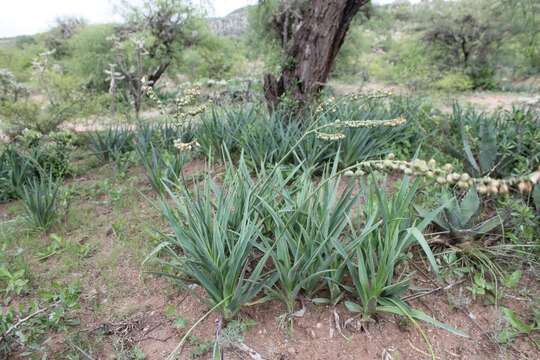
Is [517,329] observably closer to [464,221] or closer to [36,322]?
[464,221]

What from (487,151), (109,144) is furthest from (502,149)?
(109,144)

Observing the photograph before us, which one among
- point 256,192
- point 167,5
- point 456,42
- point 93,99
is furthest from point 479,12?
point 256,192

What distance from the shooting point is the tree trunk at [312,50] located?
12.5 ft

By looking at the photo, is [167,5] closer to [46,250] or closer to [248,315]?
[46,250]

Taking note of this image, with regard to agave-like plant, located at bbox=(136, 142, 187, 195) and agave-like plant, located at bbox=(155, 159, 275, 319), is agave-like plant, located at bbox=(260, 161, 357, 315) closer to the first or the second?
agave-like plant, located at bbox=(155, 159, 275, 319)

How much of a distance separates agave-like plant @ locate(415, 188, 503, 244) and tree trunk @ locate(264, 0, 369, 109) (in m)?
2.38

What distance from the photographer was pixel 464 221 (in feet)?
6.28

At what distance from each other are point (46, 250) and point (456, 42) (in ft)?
65.5

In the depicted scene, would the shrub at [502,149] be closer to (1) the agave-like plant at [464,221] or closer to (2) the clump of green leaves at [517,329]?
(1) the agave-like plant at [464,221]

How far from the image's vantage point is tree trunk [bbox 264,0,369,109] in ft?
12.5

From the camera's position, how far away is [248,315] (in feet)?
5.19

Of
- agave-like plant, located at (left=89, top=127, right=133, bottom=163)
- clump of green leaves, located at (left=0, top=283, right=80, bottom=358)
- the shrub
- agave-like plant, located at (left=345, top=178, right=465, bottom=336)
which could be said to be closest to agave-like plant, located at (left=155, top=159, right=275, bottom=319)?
agave-like plant, located at (left=345, top=178, right=465, bottom=336)

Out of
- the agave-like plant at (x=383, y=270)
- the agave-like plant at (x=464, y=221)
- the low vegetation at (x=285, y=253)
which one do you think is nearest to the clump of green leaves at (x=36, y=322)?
the low vegetation at (x=285, y=253)

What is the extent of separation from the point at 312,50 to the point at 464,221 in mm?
2848
